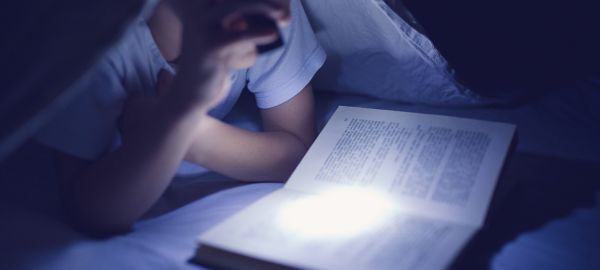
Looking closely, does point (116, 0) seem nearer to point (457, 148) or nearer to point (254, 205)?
point (254, 205)

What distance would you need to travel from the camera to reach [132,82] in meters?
0.83

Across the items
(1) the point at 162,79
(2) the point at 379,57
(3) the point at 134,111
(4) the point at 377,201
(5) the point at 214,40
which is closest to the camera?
(5) the point at 214,40

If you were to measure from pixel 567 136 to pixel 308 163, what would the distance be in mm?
566

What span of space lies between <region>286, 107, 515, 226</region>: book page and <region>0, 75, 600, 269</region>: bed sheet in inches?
4.1

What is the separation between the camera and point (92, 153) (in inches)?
29.7

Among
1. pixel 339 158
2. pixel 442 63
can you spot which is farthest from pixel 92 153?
pixel 442 63

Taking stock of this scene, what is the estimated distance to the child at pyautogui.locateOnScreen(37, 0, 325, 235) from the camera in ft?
1.98

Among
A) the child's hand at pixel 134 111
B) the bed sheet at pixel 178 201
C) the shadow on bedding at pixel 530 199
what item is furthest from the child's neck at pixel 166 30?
the shadow on bedding at pixel 530 199

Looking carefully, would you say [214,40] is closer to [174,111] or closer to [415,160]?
[174,111]

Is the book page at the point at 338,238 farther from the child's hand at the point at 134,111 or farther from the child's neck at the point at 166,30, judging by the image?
the child's neck at the point at 166,30

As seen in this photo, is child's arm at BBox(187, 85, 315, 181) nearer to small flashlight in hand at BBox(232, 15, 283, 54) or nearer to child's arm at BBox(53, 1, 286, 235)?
child's arm at BBox(53, 1, 286, 235)

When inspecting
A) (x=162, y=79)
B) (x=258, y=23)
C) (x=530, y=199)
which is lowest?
(x=530, y=199)

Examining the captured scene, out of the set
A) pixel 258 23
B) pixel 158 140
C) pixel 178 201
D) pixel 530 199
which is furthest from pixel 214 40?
pixel 530 199

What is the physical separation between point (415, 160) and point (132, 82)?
1.63 feet
